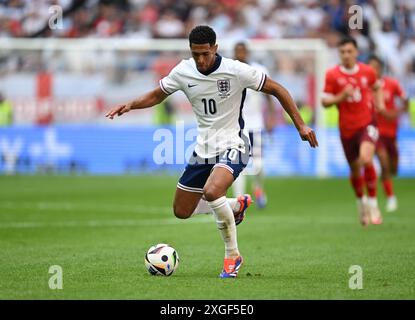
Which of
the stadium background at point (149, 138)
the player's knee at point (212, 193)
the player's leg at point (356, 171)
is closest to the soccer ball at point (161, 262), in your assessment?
the player's knee at point (212, 193)

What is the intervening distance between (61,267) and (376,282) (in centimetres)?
322

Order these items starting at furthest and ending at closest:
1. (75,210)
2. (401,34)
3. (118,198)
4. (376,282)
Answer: (401,34) → (118,198) → (75,210) → (376,282)

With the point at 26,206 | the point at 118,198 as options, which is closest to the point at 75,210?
the point at 26,206

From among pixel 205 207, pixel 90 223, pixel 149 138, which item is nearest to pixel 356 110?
pixel 90 223

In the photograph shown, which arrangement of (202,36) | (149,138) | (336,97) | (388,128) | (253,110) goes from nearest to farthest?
(202,36) → (336,97) → (253,110) → (388,128) → (149,138)

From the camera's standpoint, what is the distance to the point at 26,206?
1825 cm

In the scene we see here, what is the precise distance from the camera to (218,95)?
31.9 feet

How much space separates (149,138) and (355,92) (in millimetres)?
12200

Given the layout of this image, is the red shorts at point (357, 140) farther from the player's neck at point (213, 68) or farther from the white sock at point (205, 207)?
the player's neck at point (213, 68)

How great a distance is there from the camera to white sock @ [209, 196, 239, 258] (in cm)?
953

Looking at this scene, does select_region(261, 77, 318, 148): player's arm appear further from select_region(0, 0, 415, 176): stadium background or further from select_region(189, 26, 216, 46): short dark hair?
select_region(0, 0, 415, 176): stadium background

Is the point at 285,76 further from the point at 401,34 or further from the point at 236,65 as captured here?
the point at 236,65

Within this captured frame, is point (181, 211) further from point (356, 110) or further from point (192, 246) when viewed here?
point (356, 110)

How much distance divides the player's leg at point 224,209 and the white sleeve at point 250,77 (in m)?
0.89
